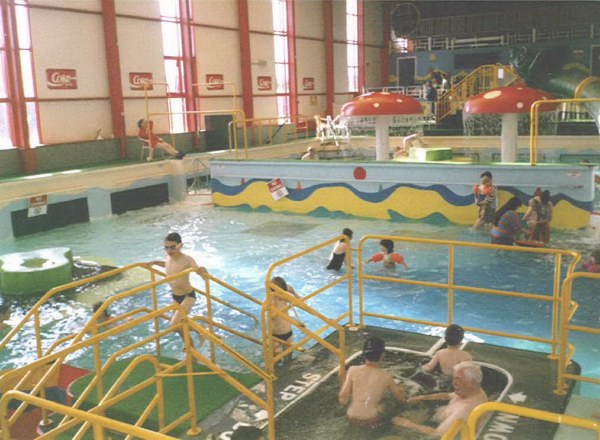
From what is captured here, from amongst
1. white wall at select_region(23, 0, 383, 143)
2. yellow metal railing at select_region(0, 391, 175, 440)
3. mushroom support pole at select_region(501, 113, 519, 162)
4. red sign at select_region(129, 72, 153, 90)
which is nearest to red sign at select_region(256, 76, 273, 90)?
white wall at select_region(23, 0, 383, 143)

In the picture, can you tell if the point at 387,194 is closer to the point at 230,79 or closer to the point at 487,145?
the point at 487,145

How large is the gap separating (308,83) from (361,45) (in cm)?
582

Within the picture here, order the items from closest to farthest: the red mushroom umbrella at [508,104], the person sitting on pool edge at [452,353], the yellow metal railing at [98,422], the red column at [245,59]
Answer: the yellow metal railing at [98,422]
the person sitting on pool edge at [452,353]
the red mushroom umbrella at [508,104]
the red column at [245,59]

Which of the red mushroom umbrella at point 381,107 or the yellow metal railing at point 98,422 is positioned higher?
the red mushroom umbrella at point 381,107

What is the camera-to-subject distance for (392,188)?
15.2 metres

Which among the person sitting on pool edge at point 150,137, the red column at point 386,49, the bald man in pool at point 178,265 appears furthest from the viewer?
the red column at point 386,49

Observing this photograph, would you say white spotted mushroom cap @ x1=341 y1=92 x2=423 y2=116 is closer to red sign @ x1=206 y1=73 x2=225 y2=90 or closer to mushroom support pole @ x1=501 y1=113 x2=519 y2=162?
mushroom support pole @ x1=501 y1=113 x2=519 y2=162

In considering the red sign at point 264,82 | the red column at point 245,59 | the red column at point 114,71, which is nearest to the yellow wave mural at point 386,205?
the red column at point 114,71

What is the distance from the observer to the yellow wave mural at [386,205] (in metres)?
13.4

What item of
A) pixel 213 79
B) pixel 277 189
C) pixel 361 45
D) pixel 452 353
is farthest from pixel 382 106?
pixel 361 45

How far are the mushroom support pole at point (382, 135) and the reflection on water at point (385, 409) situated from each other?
10733 millimetres

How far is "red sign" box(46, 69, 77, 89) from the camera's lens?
1819 cm

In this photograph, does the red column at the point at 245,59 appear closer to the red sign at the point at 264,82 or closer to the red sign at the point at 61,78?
the red sign at the point at 264,82

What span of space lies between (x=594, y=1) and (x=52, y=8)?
26.7 metres
